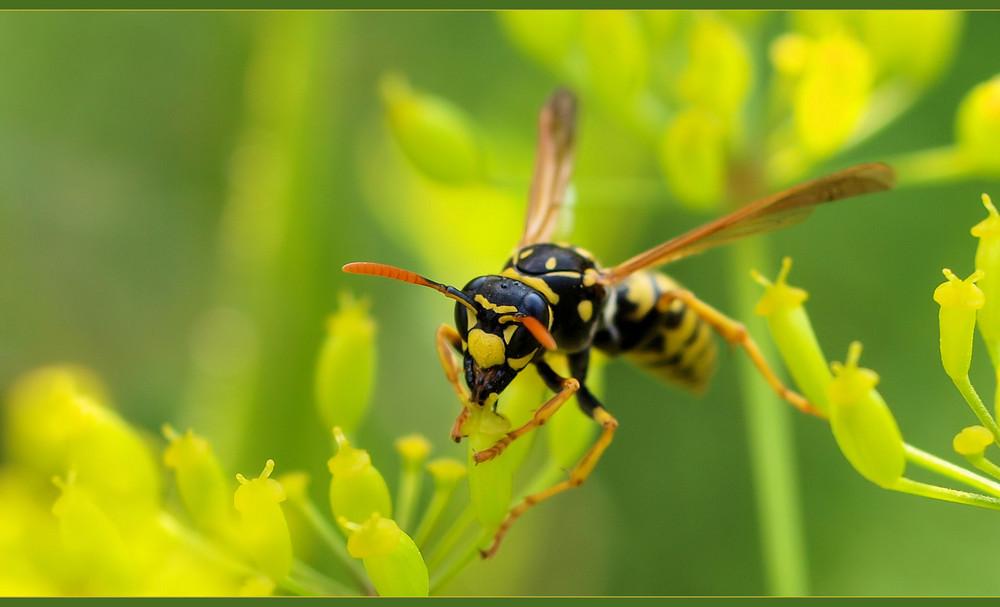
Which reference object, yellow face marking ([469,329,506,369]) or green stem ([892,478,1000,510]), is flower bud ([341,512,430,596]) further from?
green stem ([892,478,1000,510])

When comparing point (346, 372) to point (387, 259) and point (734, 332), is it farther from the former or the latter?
point (387, 259)

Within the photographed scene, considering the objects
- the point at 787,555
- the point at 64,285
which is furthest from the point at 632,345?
the point at 64,285

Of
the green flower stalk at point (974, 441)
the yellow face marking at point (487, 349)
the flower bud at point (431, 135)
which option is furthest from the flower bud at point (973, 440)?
the flower bud at point (431, 135)

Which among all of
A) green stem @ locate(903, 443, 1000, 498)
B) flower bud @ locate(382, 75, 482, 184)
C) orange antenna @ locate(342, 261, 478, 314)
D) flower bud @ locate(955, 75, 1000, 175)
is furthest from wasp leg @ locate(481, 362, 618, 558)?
flower bud @ locate(955, 75, 1000, 175)

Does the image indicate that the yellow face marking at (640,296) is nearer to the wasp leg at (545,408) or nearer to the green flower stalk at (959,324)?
the wasp leg at (545,408)

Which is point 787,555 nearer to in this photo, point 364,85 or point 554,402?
point 554,402
